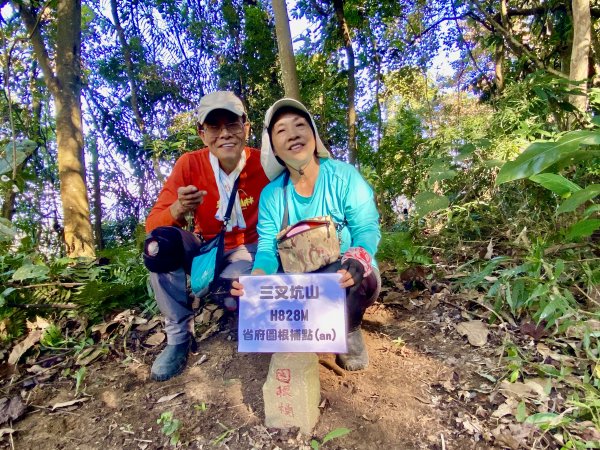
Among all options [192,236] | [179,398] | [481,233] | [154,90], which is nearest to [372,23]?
[154,90]

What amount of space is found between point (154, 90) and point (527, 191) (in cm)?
653

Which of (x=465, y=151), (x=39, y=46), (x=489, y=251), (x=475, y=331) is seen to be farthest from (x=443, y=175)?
(x=39, y=46)

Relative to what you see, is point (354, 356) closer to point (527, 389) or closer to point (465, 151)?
point (527, 389)

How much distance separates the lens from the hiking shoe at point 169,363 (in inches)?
89.1

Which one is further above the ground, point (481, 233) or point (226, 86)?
point (226, 86)

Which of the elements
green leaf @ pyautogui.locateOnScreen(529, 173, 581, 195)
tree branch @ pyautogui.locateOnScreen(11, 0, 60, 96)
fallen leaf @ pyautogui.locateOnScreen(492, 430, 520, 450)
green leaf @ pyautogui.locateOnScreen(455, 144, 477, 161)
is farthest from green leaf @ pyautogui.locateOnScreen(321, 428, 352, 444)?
tree branch @ pyautogui.locateOnScreen(11, 0, 60, 96)

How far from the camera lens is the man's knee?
2.26 meters

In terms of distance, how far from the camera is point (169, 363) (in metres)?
2.30

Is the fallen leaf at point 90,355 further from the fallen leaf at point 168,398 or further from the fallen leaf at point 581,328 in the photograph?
the fallen leaf at point 581,328

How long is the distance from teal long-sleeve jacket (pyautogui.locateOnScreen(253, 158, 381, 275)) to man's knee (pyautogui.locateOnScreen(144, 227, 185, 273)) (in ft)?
1.83

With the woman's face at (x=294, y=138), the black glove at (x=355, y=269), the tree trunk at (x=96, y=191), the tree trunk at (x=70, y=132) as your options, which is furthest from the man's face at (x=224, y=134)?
the tree trunk at (x=96, y=191)

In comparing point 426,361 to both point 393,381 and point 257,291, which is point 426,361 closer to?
point 393,381

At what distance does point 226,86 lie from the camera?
21.5ft

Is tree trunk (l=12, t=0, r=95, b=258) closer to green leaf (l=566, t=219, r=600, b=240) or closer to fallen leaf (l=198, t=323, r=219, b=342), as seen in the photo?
fallen leaf (l=198, t=323, r=219, b=342)
